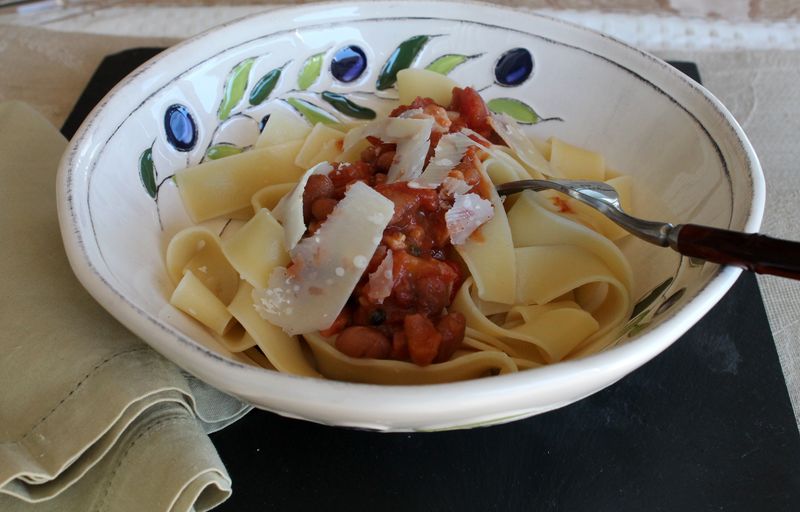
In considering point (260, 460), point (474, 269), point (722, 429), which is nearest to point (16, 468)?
point (260, 460)

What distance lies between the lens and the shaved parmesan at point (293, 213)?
8.55 feet

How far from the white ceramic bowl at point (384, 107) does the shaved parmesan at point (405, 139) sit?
23.3 inches

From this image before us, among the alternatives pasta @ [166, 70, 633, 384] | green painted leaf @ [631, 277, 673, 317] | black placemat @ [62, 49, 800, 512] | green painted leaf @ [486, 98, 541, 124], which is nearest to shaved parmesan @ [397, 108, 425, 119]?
pasta @ [166, 70, 633, 384]

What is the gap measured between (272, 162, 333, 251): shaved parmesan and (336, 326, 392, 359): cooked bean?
426 millimetres

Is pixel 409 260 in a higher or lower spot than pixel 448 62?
lower

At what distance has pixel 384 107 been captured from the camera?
353 centimetres

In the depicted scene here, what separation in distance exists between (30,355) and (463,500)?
4.61 feet

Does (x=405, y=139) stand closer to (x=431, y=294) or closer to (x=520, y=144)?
(x=520, y=144)

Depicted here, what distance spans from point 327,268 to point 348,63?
1.34 m

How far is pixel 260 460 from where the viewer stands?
2.34m

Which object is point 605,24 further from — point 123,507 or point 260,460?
point 123,507

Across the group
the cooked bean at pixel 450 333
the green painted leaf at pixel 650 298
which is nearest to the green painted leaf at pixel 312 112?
the cooked bean at pixel 450 333

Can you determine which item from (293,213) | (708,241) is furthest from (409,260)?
(708,241)

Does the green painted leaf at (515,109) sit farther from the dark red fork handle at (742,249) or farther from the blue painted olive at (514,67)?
the dark red fork handle at (742,249)
